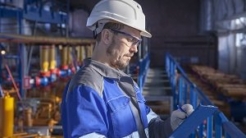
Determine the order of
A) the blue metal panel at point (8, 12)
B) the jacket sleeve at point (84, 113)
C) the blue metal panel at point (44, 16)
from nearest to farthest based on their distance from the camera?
the jacket sleeve at point (84, 113) < the blue metal panel at point (8, 12) < the blue metal panel at point (44, 16)

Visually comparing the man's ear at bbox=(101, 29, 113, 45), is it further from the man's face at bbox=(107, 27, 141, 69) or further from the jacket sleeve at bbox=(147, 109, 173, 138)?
the jacket sleeve at bbox=(147, 109, 173, 138)

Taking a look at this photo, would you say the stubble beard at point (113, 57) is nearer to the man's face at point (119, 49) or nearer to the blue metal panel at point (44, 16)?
the man's face at point (119, 49)

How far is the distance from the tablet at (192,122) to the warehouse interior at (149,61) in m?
0.14

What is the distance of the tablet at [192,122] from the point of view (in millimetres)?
1680

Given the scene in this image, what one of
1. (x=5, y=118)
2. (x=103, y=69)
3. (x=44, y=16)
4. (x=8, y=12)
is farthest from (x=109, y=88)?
(x=44, y=16)

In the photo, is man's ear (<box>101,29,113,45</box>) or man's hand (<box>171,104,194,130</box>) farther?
man's hand (<box>171,104,194,130</box>)

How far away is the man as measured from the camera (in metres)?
1.59

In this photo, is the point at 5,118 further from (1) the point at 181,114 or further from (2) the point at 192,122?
(2) the point at 192,122

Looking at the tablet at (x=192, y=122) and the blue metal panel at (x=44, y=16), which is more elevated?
the blue metal panel at (x=44, y=16)

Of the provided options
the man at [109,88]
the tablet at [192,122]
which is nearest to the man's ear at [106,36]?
the man at [109,88]

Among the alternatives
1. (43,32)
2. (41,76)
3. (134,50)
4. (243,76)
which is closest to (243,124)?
(243,76)

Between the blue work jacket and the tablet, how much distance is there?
22 centimetres

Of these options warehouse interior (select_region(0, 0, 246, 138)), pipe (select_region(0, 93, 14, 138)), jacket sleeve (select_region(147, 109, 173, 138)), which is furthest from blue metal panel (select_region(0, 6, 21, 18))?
jacket sleeve (select_region(147, 109, 173, 138))

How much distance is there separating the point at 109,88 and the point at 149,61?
13680 millimetres
